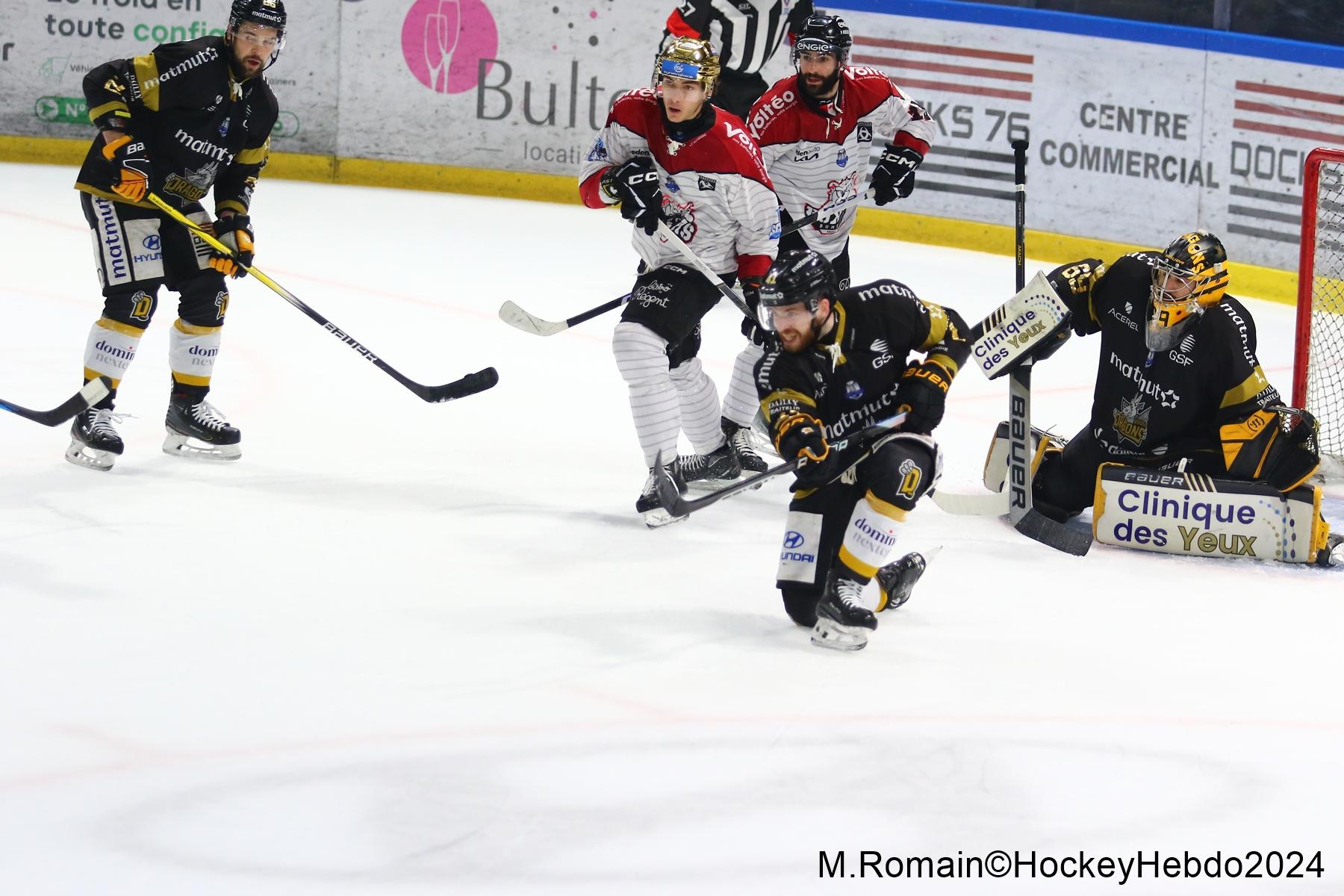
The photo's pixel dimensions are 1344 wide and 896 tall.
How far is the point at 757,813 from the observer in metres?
2.64

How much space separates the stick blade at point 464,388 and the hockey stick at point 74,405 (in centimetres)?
88

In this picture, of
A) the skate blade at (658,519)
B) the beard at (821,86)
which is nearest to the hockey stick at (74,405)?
the skate blade at (658,519)

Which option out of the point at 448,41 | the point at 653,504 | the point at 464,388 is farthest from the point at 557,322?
the point at 448,41

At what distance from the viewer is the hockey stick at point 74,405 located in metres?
4.32

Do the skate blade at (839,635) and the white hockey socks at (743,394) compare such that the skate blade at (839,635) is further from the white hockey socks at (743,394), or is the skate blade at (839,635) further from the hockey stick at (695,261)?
the white hockey socks at (743,394)

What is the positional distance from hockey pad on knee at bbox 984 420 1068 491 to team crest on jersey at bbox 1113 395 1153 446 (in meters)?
0.21

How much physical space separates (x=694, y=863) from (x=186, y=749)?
2.98 ft

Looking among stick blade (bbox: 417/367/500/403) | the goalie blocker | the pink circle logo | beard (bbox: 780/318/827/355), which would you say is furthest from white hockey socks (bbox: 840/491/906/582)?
the pink circle logo

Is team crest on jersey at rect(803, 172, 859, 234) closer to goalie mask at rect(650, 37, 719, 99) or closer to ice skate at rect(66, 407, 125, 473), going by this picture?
goalie mask at rect(650, 37, 719, 99)

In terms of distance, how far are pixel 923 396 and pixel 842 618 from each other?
1.60ft

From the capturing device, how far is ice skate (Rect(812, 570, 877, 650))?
3402 mm

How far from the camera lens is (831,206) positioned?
5.27 meters

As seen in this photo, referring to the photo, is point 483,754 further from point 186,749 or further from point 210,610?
point 210,610

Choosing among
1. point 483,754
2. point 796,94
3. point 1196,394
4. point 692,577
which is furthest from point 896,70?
point 483,754
